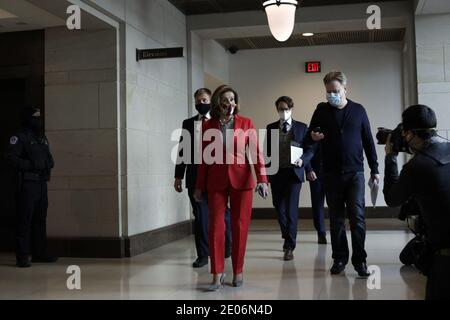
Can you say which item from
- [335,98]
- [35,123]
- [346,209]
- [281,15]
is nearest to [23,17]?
[35,123]

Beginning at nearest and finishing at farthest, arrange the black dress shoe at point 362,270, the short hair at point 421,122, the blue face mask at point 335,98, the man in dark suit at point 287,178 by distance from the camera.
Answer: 1. the short hair at point 421,122
2. the black dress shoe at point 362,270
3. the blue face mask at point 335,98
4. the man in dark suit at point 287,178

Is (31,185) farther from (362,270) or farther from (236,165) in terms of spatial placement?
(362,270)

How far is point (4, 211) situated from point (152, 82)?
2.48 metres

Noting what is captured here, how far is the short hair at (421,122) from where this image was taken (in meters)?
2.26

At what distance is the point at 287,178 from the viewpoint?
18.2 feet

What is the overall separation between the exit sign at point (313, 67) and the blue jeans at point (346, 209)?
6.30 metres

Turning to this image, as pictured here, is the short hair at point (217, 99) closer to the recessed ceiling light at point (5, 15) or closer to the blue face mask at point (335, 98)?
the blue face mask at point (335, 98)

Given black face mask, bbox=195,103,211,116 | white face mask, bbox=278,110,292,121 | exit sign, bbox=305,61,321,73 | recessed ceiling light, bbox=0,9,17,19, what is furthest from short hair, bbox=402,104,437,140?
exit sign, bbox=305,61,321,73

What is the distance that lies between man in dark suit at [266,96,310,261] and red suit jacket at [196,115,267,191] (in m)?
1.45

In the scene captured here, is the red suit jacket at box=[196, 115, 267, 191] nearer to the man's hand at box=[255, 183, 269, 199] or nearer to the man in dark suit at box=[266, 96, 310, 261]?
the man's hand at box=[255, 183, 269, 199]

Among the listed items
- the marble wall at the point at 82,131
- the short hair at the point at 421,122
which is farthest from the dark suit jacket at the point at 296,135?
the short hair at the point at 421,122

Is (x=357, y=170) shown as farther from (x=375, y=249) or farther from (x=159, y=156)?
(x=159, y=156)

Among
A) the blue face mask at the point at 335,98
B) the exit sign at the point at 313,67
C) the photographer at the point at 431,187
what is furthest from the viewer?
the exit sign at the point at 313,67

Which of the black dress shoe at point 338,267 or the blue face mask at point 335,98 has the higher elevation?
the blue face mask at point 335,98
